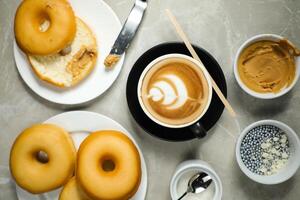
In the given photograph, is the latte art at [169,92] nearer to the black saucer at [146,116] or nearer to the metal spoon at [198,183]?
the black saucer at [146,116]

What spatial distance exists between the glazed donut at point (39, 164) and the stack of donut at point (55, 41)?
0.43ft

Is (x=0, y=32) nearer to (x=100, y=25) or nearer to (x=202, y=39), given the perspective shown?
(x=100, y=25)

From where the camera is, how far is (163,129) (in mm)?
1160

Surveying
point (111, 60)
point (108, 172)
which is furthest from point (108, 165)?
point (111, 60)

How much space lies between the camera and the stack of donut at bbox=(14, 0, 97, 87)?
114 cm

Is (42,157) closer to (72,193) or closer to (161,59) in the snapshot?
(72,193)

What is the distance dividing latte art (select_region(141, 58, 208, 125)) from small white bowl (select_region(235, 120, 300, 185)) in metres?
0.16

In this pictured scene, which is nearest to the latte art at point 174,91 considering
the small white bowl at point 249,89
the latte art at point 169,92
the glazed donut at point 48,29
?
the latte art at point 169,92

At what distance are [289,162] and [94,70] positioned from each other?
54 centimetres

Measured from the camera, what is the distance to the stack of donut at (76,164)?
1.12m

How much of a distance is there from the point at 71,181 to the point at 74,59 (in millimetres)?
301

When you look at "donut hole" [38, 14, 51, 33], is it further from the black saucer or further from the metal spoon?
the metal spoon

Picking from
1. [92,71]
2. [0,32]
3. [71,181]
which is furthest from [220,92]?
[0,32]

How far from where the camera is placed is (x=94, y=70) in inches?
47.0
